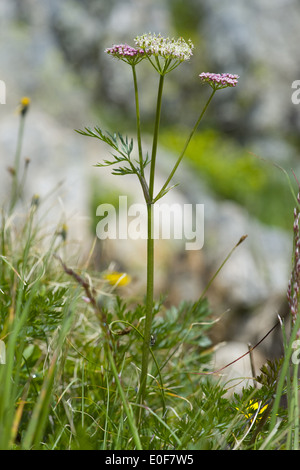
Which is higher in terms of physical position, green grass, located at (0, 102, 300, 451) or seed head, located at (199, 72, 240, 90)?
seed head, located at (199, 72, 240, 90)

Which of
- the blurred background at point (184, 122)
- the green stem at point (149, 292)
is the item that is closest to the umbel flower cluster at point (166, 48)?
the green stem at point (149, 292)

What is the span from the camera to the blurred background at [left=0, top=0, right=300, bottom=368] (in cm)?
425

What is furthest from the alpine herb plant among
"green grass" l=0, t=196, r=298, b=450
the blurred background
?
the blurred background

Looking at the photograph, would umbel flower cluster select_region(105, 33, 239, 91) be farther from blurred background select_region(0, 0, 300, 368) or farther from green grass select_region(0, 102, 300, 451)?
blurred background select_region(0, 0, 300, 368)

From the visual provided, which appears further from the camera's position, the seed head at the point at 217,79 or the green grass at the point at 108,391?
the seed head at the point at 217,79

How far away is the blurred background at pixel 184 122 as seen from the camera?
4.25m

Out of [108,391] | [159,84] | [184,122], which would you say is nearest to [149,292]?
[108,391]

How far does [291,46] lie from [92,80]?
3.37m

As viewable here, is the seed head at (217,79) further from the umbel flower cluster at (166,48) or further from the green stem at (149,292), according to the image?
the green stem at (149,292)

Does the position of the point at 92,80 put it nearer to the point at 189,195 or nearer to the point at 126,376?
the point at 189,195

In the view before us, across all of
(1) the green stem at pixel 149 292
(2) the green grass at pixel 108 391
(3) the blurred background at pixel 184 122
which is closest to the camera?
(2) the green grass at pixel 108 391

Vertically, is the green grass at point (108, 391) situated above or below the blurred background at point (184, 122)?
below

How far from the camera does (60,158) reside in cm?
441

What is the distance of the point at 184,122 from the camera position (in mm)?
6988
